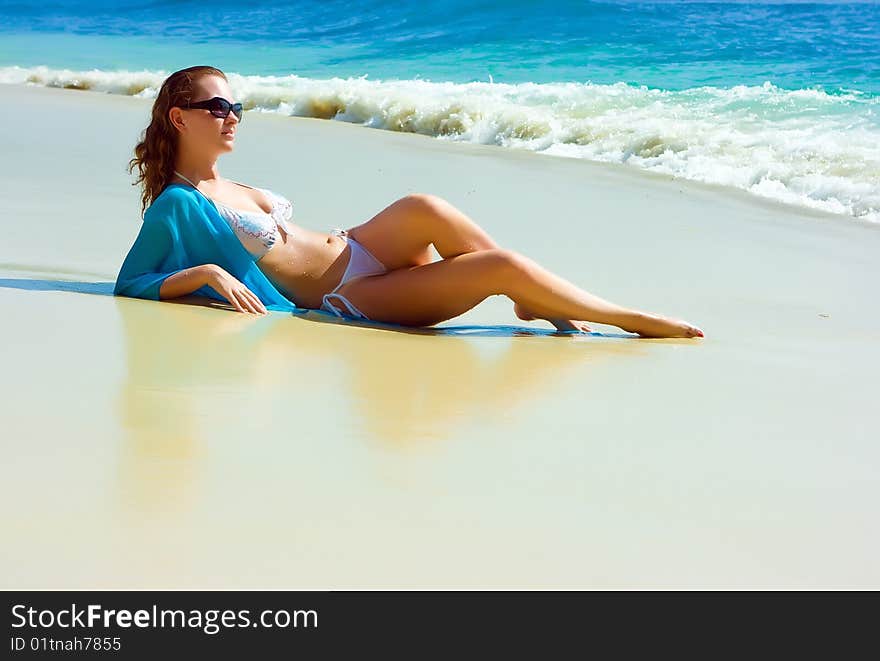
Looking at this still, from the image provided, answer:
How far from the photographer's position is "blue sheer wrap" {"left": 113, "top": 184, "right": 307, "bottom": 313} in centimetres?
→ 448

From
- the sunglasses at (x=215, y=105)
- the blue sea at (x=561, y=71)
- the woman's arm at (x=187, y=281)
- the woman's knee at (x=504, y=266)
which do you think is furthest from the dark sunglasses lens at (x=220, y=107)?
the blue sea at (x=561, y=71)

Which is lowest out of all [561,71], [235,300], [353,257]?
[235,300]

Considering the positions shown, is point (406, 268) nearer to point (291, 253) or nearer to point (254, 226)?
point (291, 253)

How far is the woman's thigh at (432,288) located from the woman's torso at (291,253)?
11cm

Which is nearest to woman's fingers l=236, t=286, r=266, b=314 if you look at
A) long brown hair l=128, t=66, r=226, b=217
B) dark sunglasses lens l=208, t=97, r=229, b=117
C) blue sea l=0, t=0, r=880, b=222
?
long brown hair l=128, t=66, r=226, b=217

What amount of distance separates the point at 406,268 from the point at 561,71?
1418 cm

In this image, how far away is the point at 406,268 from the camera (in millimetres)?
4805

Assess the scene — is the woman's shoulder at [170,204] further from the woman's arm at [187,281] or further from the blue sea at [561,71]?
the blue sea at [561,71]

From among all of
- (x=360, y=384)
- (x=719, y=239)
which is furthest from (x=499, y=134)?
(x=360, y=384)

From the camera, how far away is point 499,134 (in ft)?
42.3

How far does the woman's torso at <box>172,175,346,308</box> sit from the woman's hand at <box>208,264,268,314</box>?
23 centimetres

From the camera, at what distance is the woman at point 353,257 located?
4500mm

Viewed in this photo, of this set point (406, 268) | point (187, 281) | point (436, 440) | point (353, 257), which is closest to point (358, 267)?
point (353, 257)

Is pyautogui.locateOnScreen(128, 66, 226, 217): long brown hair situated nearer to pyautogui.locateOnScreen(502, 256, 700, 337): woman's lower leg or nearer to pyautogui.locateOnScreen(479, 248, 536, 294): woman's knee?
pyautogui.locateOnScreen(479, 248, 536, 294): woman's knee
